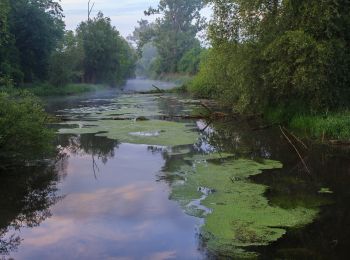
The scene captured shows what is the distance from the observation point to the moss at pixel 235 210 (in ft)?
24.4

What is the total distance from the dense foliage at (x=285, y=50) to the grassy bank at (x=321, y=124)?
51cm

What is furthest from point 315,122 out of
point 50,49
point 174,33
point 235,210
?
point 174,33

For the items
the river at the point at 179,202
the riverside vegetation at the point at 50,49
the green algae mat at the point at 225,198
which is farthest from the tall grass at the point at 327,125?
the riverside vegetation at the point at 50,49

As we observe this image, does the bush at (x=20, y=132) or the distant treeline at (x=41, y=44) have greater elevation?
the distant treeline at (x=41, y=44)

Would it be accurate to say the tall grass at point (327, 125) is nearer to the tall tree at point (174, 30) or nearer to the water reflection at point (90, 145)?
the water reflection at point (90, 145)

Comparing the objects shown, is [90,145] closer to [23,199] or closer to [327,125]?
[23,199]

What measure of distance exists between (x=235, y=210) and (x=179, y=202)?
1348 mm

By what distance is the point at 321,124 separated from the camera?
Result: 55.3 feet

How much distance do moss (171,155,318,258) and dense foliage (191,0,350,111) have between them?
19.9ft

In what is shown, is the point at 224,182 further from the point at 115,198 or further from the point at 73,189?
the point at 73,189

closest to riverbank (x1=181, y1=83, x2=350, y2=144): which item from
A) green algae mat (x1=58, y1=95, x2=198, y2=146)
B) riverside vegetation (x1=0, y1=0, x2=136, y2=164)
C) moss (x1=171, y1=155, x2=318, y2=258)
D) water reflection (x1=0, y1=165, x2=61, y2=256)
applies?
green algae mat (x1=58, y1=95, x2=198, y2=146)

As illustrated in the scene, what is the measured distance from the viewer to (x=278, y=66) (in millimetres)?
17641

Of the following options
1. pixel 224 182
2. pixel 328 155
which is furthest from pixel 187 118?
pixel 224 182

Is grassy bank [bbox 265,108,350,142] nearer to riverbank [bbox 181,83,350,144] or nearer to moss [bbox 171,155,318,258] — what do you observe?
riverbank [bbox 181,83,350,144]
